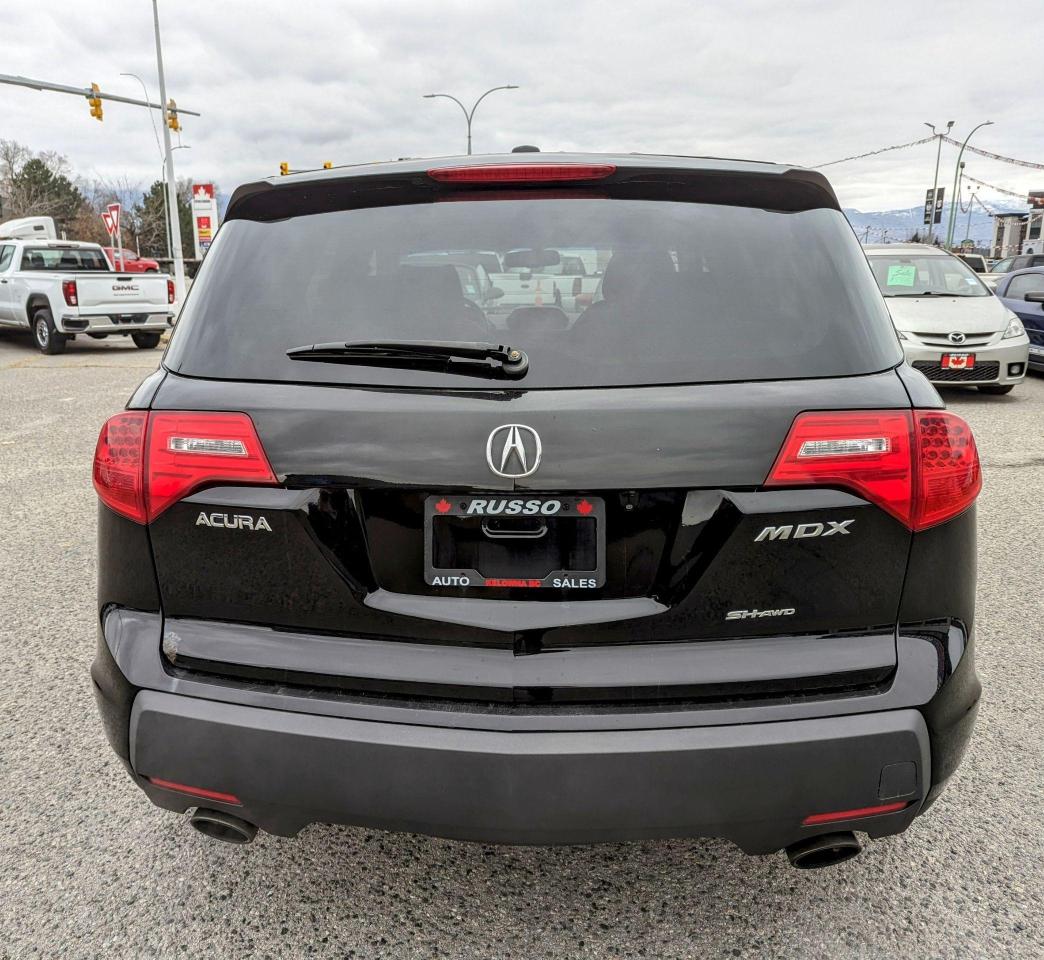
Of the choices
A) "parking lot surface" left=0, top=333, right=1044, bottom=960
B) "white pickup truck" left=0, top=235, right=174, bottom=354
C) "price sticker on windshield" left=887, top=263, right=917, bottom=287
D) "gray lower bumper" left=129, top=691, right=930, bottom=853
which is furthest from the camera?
"white pickup truck" left=0, top=235, right=174, bottom=354

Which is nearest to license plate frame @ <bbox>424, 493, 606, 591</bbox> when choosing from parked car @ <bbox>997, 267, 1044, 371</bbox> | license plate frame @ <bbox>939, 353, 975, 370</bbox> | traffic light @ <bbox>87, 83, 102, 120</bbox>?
license plate frame @ <bbox>939, 353, 975, 370</bbox>

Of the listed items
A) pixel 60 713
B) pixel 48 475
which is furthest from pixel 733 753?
pixel 48 475

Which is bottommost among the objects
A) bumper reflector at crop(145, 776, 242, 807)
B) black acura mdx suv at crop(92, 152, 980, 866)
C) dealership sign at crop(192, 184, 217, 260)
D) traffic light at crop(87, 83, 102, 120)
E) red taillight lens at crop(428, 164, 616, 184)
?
bumper reflector at crop(145, 776, 242, 807)

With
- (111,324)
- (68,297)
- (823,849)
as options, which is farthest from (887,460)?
(111,324)

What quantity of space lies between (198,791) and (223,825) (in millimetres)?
176

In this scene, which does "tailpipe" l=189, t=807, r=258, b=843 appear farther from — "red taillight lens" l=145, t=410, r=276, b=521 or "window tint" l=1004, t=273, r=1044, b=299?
"window tint" l=1004, t=273, r=1044, b=299

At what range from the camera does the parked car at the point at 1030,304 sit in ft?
42.9

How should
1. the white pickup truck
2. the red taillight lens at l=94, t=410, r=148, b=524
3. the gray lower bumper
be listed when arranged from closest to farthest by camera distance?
1. the gray lower bumper
2. the red taillight lens at l=94, t=410, r=148, b=524
3. the white pickup truck

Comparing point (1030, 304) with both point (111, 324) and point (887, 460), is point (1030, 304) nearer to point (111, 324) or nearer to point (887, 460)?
point (887, 460)

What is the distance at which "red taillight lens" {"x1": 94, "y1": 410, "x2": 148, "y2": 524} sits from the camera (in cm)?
200

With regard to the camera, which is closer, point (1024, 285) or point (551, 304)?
point (551, 304)

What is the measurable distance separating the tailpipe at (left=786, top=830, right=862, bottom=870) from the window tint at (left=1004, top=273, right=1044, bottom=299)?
13698 mm

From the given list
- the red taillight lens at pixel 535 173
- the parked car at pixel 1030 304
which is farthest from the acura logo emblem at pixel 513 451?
the parked car at pixel 1030 304

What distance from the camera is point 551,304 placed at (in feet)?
7.26
